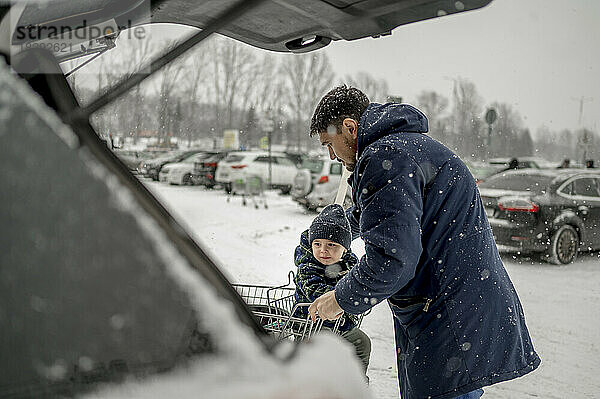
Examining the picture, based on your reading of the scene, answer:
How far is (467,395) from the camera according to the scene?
204cm

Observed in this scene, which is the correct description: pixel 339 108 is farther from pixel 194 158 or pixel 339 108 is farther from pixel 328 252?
pixel 194 158

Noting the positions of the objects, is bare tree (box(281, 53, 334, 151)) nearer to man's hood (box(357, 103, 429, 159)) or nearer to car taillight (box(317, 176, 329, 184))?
car taillight (box(317, 176, 329, 184))

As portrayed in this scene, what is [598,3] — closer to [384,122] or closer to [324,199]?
[324,199]

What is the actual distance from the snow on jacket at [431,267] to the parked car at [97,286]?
916 mm

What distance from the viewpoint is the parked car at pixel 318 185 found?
36.0ft

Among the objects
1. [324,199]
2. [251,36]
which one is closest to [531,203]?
[324,199]

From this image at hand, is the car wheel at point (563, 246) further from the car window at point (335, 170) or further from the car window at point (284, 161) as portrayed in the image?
the car window at point (284, 161)

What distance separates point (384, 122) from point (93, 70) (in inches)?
45.2

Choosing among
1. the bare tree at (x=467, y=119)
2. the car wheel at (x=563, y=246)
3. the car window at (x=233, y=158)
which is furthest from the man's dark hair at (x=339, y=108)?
the car window at (x=233, y=158)

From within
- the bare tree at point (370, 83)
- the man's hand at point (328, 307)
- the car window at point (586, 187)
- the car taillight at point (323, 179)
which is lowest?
the car taillight at point (323, 179)

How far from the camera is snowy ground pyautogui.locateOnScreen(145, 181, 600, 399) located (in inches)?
164

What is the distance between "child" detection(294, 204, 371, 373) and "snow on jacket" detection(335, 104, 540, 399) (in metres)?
0.68

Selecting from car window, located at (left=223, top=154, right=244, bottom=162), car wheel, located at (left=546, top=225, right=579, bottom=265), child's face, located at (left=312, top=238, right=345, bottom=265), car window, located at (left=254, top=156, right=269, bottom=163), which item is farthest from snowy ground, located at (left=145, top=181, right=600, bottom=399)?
car window, located at (left=254, top=156, right=269, bottom=163)

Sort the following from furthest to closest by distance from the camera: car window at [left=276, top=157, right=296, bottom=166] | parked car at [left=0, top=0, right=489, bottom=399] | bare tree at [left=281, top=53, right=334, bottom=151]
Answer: car window at [left=276, top=157, right=296, bottom=166], bare tree at [left=281, top=53, right=334, bottom=151], parked car at [left=0, top=0, right=489, bottom=399]
